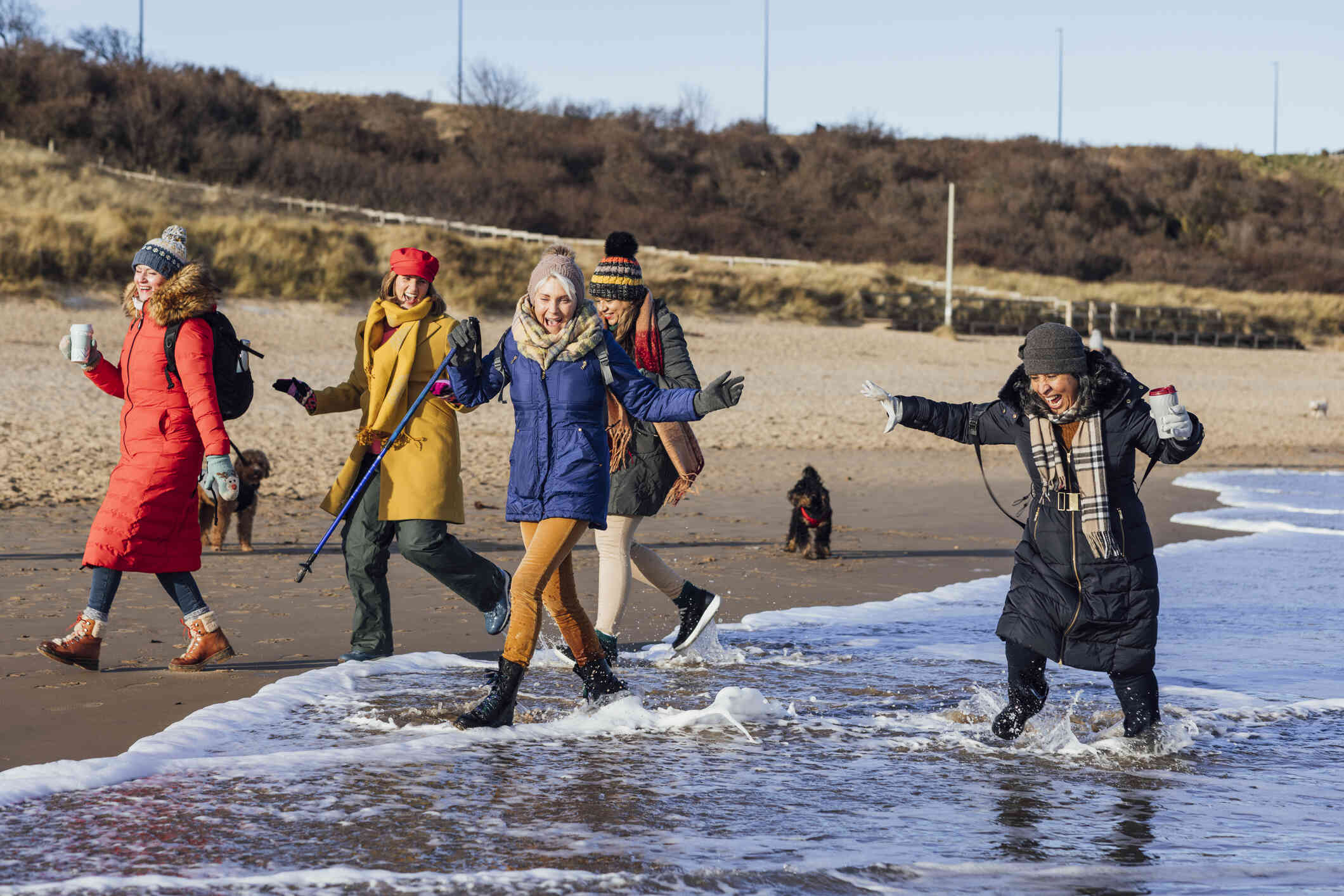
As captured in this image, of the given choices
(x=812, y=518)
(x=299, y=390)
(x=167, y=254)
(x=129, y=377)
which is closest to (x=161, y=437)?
(x=129, y=377)

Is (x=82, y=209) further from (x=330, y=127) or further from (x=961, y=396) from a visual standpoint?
(x=330, y=127)

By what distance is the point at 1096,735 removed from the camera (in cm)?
527

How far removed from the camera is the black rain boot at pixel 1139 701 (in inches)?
191

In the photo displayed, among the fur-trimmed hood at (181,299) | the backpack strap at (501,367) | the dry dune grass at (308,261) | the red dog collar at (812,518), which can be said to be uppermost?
the dry dune grass at (308,261)

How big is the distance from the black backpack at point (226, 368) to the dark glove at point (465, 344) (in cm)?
105

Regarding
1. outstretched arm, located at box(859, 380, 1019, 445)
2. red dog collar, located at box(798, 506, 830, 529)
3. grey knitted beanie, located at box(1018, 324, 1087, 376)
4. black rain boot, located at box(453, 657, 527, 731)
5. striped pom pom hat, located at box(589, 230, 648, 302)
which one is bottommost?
black rain boot, located at box(453, 657, 527, 731)

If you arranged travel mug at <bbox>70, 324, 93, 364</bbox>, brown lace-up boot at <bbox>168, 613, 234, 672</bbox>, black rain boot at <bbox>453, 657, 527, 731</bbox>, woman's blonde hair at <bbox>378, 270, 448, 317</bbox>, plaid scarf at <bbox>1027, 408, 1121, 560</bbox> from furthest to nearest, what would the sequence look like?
woman's blonde hair at <bbox>378, 270, 448, 317</bbox> → brown lace-up boot at <bbox>168, 613, 234, 672</bbox> → travel mug at <bbox>70, 324, 93, 364</bbox> → black rain boot at <bbox>453, 657, 527, 731</bbox> → plaid scarf at <bbox>1027, 408, 1121, 560</bbox>

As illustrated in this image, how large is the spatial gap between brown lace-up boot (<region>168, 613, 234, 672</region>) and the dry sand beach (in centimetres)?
9

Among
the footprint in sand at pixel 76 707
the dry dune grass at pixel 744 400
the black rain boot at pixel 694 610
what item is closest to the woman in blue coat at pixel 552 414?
the black rain boot at pixel 694 610

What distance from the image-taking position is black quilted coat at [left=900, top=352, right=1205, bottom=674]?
4672 millimetres

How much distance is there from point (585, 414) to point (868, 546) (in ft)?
18.1

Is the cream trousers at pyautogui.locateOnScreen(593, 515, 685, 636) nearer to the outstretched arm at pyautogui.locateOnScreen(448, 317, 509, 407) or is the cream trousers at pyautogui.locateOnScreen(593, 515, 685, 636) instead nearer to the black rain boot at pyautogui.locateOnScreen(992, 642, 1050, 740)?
the outstretched arm at pyautogui.locateOnScreen(448, 317, 509, 407)

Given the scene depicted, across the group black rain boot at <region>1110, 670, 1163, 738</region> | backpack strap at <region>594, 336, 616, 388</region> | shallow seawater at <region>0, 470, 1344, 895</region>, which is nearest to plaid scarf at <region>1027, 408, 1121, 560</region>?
black rain boot at <region>1110, 670, 1163, 738</region>

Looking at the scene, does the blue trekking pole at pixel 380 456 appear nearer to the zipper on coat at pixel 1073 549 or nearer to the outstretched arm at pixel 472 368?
the outstretched arm at pixel 472 368
